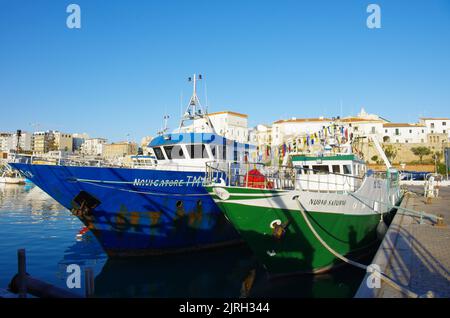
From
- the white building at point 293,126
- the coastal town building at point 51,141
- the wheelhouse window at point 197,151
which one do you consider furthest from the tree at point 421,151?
the coastal town building at point 51,141

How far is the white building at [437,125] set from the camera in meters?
95.2

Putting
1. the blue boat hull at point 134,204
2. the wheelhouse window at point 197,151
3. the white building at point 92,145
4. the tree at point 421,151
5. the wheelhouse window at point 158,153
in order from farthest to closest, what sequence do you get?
the white building at point 92,145, the tree at point 421,151, the wheelhouse window at point 158,153, the wheelhouse window at point 197,151, the blue boat hull at point 134,204

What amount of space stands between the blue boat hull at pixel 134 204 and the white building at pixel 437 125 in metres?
94.1

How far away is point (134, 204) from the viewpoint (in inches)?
598

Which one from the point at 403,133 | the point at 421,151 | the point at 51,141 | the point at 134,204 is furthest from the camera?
the point at 51,141

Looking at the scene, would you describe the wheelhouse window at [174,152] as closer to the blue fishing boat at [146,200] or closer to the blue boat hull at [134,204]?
the blue fishing boat at [146,200]

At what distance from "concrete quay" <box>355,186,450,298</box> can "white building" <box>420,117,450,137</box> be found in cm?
9172

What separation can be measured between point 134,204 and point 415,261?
1009 centimetres

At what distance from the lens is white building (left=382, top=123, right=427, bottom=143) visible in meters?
94.0

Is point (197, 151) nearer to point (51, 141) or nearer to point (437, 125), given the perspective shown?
point (437, 125)

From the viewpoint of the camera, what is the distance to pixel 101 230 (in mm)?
15594

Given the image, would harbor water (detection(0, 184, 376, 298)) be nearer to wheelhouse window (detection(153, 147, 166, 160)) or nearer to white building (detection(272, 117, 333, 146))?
wheelhouse window (detection(153, 147, 166, 160))

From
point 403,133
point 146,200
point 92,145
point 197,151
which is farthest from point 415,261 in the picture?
point 92,145

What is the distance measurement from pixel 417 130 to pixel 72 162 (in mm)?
95977
